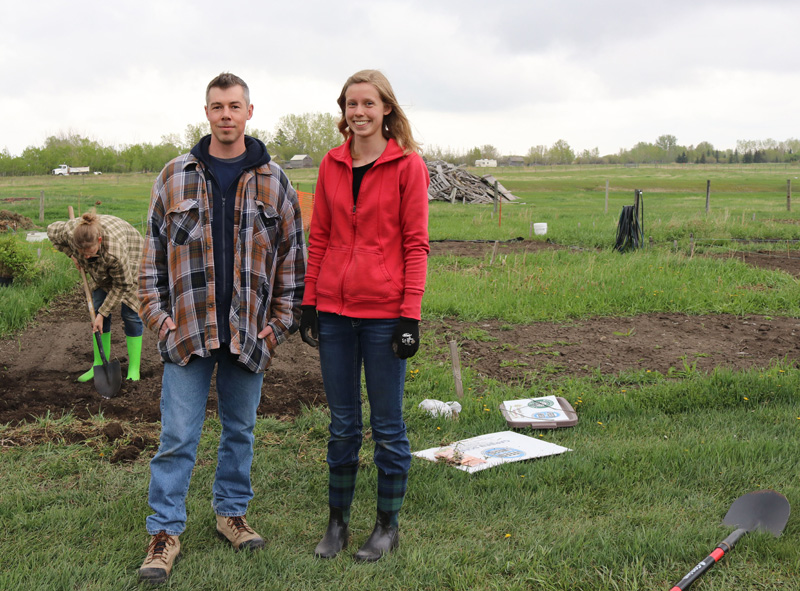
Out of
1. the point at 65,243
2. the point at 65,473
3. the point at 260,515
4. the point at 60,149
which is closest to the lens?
the point at 260,515

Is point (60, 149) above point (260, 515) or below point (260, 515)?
above

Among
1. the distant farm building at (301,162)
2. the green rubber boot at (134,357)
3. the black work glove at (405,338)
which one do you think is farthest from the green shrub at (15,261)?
the distant farm building at (301,162)

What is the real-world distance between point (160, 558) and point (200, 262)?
1.26 m

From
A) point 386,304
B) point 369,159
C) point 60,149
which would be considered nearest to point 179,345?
point 386,304

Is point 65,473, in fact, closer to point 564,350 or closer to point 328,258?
point 328,258

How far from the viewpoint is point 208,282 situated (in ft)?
10.00

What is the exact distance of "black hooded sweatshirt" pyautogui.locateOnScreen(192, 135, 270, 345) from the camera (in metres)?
3.06

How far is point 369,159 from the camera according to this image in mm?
3033

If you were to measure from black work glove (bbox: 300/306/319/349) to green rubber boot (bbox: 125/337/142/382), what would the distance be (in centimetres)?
358

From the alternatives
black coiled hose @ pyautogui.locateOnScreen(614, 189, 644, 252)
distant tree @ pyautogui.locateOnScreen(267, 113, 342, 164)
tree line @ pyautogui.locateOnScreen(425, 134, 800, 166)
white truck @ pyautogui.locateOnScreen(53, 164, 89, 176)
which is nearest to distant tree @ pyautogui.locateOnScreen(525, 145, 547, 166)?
tree line @ pyautogui.locateOnScreen(425, 134, 800, 166)

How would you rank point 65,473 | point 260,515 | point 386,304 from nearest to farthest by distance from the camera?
point 386,304 < point 260,515 < point 65,473

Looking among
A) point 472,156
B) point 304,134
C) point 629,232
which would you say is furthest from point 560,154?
point 629,232

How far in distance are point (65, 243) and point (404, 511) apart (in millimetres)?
3871

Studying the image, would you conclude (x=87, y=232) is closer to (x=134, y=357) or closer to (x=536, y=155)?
(x=134, y=357)
